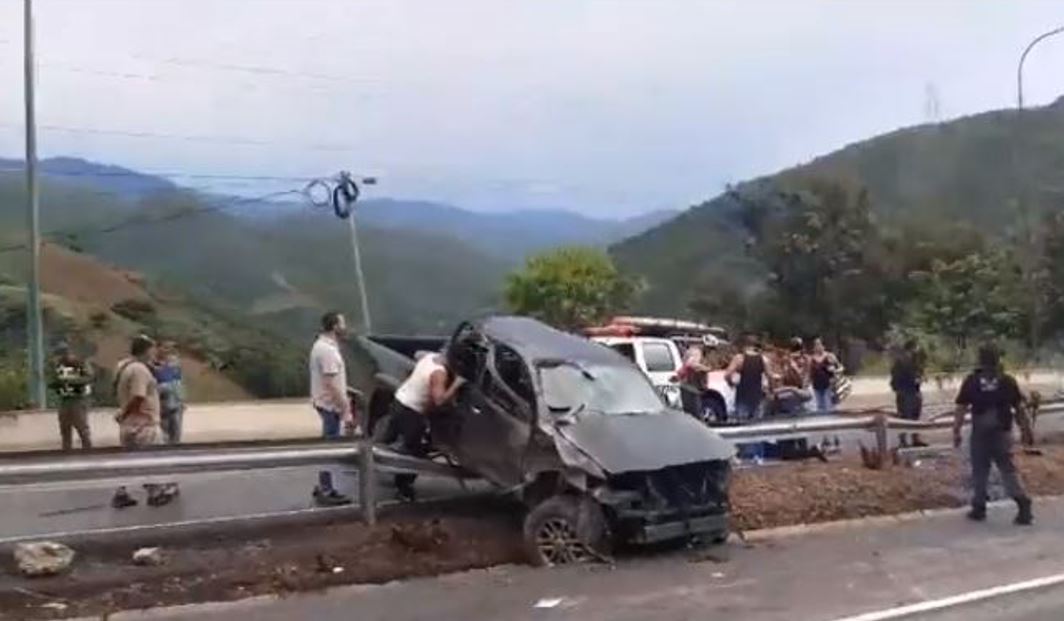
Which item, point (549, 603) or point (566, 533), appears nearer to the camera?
point (549, 603)

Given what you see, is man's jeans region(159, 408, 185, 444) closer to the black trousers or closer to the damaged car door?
the black trousers

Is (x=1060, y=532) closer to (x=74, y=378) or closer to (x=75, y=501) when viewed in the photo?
(x=75, y=501)

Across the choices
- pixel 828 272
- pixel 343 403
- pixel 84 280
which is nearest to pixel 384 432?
pixel 343 403

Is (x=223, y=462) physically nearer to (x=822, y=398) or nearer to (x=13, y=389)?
(x=822, y=398)

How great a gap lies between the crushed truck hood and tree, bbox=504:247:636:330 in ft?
171

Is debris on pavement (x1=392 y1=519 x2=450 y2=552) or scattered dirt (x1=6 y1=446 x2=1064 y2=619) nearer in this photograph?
scattered dirt (x1=6 y1=446 x2=1064 y2=619)

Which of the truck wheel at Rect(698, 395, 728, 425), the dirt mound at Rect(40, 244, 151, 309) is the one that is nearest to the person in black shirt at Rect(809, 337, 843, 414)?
the truck wheel at Rect(698, 395, 728, 425)

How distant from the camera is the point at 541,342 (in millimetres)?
13320

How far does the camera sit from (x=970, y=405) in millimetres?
15078

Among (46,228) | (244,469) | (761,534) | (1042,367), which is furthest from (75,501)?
(46,228)

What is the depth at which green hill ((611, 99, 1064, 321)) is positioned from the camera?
104 meters

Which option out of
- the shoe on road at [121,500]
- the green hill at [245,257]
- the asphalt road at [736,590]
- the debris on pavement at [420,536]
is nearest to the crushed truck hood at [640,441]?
the asphalt road at [736,590]

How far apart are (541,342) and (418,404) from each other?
47.7 inches

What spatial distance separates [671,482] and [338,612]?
3.20 m
